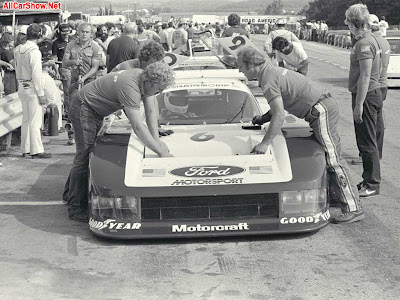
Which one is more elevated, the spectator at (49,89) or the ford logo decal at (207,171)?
the ford logo decal at (207,171)

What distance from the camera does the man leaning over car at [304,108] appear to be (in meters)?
6.89

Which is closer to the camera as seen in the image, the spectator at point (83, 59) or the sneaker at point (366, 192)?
the sneaker at point (366, 192)

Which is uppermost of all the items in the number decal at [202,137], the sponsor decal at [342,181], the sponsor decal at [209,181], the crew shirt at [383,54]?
the crew shirt at [383,54]

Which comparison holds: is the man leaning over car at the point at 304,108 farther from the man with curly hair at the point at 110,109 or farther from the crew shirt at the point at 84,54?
the crew shirt at the point at 84,54

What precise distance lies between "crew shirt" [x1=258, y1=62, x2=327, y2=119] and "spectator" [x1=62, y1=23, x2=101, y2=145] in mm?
5809

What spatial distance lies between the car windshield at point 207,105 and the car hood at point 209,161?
63 centimetres

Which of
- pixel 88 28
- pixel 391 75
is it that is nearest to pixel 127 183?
pixel 88 28

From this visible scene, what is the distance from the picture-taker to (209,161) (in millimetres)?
6859

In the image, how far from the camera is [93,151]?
7086mm

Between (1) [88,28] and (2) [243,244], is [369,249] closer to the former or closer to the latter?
(2) [243,244]

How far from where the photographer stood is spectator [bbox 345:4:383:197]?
8094 mm

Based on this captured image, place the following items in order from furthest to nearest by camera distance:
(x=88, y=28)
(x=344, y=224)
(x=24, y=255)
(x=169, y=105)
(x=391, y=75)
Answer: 1. (x=391, y=75)
2. (x=88, y=28)
3. (x=169, y=105)
4. (x=344, y=224)
5. (x=24, y=255)

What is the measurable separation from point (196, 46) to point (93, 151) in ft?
40.8

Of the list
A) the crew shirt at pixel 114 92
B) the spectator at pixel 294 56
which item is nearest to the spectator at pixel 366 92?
the crew shirt at pixel 114 92
